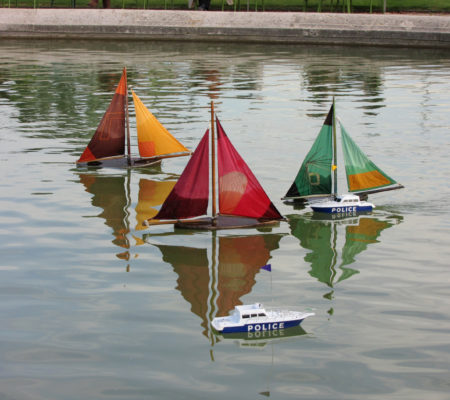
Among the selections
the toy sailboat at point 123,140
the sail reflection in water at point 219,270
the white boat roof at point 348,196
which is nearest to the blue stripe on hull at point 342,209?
the white boat roof at point 348,196

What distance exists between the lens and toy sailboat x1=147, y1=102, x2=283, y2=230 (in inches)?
1016

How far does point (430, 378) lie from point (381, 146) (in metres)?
22.4

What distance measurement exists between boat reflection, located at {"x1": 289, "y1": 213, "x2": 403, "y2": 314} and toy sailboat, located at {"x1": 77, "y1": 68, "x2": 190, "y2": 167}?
8.93m

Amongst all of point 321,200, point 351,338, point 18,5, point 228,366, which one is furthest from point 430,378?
point 18,5

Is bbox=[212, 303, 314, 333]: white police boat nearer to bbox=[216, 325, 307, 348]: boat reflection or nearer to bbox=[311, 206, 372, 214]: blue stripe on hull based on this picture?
bbox=[216, 325, 307, 348]: boat reflection

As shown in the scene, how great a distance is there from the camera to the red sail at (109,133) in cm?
3462

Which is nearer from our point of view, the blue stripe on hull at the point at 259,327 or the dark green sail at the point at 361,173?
the blue stripe on hull at the point at 259,327

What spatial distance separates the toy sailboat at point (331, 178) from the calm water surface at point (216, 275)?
582 mm

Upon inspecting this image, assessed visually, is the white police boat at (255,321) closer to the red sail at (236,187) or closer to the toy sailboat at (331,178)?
the red sail at (236,187)

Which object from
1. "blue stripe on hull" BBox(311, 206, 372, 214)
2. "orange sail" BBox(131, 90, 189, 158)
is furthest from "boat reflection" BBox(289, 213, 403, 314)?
"orange sail" BBox(131, 90, 189, 158)

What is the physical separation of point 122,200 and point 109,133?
5.54 meters

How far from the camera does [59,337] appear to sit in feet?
60.1

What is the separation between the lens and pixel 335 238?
2598cm

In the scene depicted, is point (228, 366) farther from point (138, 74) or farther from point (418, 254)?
point (138, 74)
